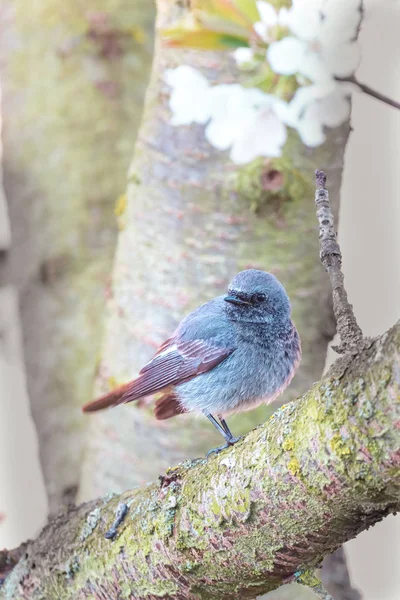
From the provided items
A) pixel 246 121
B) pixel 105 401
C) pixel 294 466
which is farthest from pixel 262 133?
pixel 294 466

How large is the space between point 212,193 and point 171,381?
0.66 metres

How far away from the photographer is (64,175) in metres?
2.89

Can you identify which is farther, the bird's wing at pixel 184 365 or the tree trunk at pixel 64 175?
the tree trunk at pixel 64 175

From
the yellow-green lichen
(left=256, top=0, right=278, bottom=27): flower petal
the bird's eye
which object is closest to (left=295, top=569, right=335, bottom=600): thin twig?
the yellow-green lichen

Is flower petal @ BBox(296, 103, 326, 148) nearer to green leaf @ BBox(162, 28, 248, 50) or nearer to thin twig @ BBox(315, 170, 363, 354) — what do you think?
green leaf @ BBox(162, 28, 248, 50)

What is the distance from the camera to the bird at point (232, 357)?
1.60 meters

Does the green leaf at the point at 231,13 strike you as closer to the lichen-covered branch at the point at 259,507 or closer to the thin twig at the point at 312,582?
the lichen-covered branch at the point at 259,507

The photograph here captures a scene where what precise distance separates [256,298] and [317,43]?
0.54 meters

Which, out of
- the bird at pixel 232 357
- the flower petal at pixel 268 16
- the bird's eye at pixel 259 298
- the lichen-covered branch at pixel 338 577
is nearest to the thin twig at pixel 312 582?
the bird at pixel 232 357

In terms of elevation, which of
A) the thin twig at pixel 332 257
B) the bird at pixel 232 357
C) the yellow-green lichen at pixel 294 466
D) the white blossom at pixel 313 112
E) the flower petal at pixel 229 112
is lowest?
the yellow-green lichen at pixel 294 466

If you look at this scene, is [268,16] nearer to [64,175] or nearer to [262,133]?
[262,133]

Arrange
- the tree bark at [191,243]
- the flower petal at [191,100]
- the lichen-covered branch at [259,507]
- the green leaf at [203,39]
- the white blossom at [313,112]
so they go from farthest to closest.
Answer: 1. the tree bark at [191,243]
2. the flower petal at [191,100]
3. the white blossom at [313,112]
4. the green leaf at [203,39]
5. the lichen-covered branch at [259,507]

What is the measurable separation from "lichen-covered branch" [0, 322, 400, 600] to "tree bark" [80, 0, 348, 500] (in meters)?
0.72

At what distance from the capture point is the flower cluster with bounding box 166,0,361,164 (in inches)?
51.6
